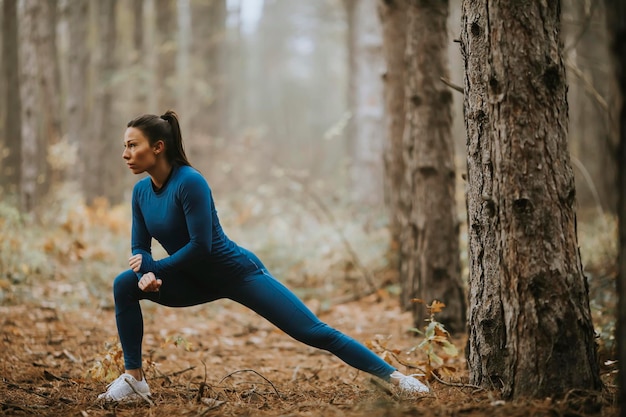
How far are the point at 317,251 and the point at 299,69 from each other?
150ft

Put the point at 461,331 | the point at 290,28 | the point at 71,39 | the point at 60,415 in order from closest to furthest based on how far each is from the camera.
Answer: the point at 60,415 → the point at 461,331 → the point at 71,39 → the point at 290,28

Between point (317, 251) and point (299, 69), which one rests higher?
point (299, 69)

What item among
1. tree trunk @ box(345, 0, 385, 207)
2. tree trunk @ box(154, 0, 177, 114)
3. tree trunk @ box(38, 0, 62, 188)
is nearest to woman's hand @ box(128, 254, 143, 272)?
tree trunk @ box(38, 0, 62, 188)

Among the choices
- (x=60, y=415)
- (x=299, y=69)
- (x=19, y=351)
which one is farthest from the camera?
(x=299, y=69)

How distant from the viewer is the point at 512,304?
10.6ft

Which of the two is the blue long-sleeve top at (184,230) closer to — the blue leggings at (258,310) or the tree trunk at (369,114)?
the blue leggings at (258,310)

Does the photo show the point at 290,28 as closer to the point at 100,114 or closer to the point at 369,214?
the point at 100,114

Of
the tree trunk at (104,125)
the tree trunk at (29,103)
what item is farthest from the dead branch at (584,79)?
the tree trunk at (104,125)

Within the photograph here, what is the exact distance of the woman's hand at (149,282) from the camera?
3.68m

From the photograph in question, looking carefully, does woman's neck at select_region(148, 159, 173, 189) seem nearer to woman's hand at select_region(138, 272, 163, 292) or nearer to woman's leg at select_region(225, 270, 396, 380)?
woman's hand at select_region(138, 272, 163, 292)

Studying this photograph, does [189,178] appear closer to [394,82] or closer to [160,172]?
[160,172]

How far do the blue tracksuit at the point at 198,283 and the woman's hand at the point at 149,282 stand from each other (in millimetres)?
90

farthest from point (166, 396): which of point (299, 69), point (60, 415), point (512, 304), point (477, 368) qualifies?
point (299, 69)

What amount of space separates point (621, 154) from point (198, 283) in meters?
2.63
